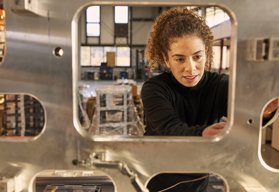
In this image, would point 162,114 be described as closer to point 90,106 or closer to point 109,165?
point 109,165

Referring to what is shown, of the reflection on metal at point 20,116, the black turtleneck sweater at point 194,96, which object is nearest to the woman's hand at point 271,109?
the black turtleneck sweater at point 194,96

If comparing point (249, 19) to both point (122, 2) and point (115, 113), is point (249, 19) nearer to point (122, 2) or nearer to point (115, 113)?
point (122, 2)

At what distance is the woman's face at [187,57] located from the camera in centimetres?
99

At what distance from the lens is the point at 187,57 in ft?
3.26

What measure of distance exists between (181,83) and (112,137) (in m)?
0.57

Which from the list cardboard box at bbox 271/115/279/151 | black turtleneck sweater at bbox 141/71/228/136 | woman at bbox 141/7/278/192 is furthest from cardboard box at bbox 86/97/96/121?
black turtleneck sweater at bbox 141/71/228/136

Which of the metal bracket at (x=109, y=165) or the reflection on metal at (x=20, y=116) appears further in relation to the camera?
the reflection on metal at (x=20, y=116)

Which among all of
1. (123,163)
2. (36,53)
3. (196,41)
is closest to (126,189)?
(123,163)

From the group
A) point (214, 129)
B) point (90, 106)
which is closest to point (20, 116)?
point (90, 106)

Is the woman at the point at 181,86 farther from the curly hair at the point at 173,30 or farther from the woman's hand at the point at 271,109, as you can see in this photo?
the woman's hand at the point at 271,109

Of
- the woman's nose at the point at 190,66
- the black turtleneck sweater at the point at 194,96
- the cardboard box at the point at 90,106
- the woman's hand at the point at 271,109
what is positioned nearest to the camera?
the woman's hand at the point at 271,109

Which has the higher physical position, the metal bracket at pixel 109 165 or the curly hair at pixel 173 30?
the curly hair at pixel 173 30

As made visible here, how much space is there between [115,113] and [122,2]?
11.4ft

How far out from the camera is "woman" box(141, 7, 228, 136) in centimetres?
99
